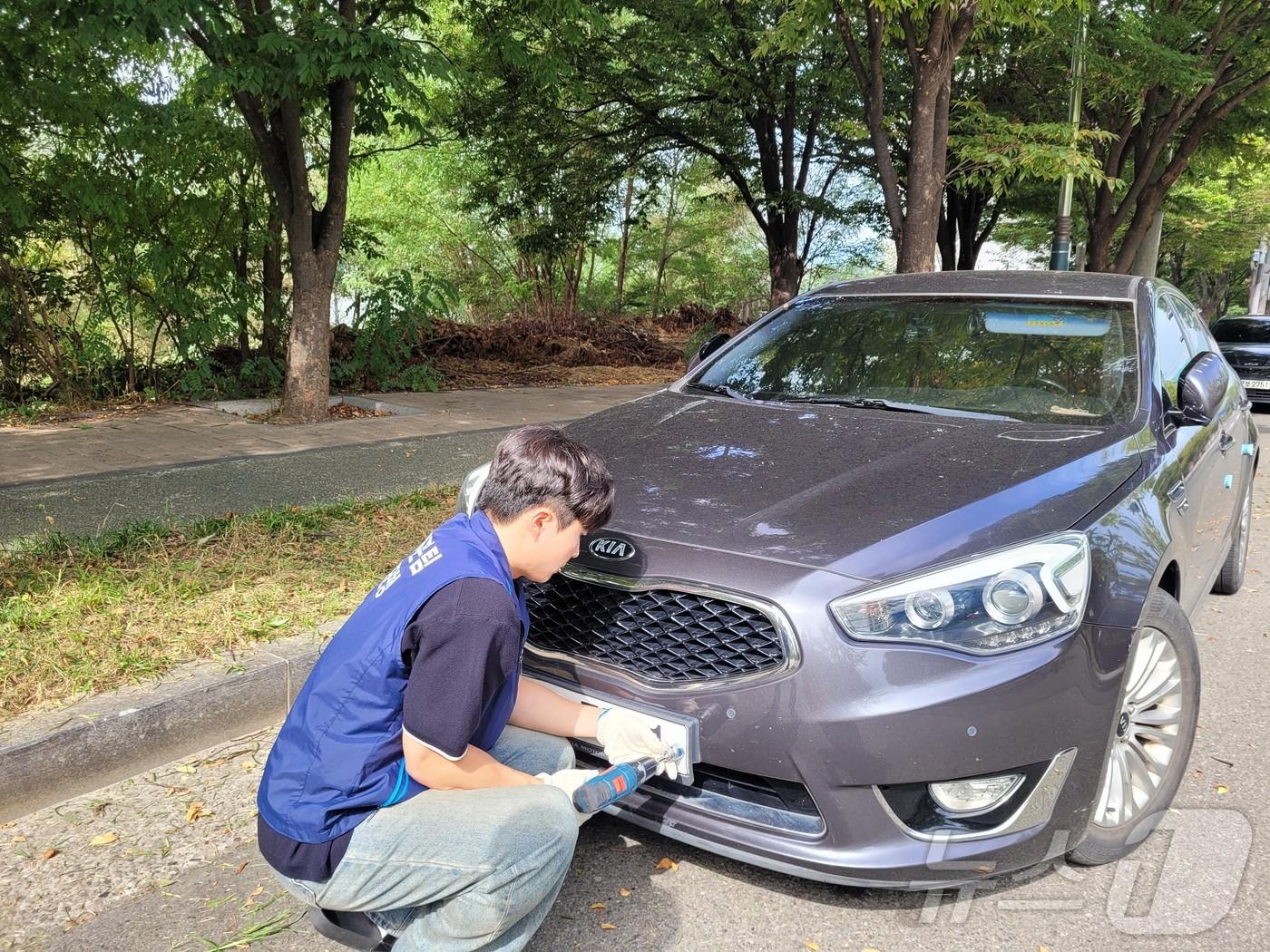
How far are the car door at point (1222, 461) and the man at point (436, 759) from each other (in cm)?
267

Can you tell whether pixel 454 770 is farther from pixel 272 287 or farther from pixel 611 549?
pixel 272 287

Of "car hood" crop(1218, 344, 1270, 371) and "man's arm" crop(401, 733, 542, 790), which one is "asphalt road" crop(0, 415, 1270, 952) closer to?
"man's arm" crop(401, 733, 542, 790)

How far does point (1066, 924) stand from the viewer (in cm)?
255

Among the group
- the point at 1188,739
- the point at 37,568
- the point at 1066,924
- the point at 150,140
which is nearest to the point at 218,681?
the point at 37,568

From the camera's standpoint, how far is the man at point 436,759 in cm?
204

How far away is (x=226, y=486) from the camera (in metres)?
6.32

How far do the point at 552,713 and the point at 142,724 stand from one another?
64.1 inches

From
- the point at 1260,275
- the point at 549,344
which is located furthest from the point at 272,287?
the point at 1260,275

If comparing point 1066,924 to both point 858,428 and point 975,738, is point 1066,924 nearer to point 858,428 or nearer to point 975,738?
point 975,738

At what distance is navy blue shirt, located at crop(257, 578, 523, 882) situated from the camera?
2010mm

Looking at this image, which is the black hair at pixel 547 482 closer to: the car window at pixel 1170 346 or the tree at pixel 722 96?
the car window at pixel 1170 346

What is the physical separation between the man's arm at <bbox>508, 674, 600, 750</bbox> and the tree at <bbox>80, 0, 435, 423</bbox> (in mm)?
4856

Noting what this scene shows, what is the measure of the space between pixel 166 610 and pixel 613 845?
2252 mm

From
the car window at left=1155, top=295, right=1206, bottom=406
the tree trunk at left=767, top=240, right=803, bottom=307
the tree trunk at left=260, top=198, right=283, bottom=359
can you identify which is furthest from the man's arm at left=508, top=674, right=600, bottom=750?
the tree trunk at left=767, top=240, right=803, bottom=307
